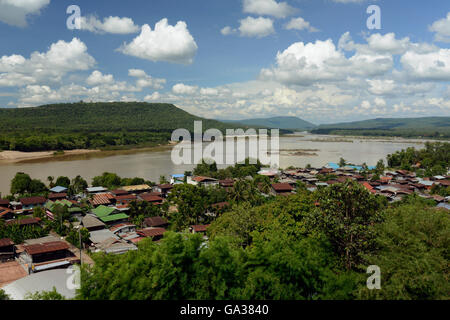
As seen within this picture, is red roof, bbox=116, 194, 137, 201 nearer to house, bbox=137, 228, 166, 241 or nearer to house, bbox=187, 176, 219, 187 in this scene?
house, bbox=187, 176, 219, 187

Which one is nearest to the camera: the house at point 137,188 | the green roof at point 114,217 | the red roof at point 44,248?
the red roof at point 44,248

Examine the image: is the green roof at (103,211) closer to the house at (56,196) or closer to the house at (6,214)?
the house at (6,214)

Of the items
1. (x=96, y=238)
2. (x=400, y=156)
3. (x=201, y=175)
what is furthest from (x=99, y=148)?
(x=400, y=156)

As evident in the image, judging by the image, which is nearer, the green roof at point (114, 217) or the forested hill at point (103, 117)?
the green roof at point (114, 217)

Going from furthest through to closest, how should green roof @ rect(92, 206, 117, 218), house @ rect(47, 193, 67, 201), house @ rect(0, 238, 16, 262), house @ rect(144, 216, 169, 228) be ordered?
house @ rect(47, 193, 67, 201), green roof @ rect(92, 206, 117, 218), house @ rect(144, 216, 169, 228), house @ rect(0, 238, 16, 262)

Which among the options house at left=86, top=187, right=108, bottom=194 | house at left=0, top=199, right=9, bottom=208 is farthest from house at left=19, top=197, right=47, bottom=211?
house at left=86, top=187, right=108, bottom=194

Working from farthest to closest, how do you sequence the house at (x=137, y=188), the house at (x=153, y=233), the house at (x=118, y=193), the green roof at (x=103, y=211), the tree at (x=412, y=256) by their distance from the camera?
the house at (x=137, y=188), the house at (x=118, y=193), the green roof at (x=103, y=211), the house at (x=153, y=233), the tree at (x=412, y=256)

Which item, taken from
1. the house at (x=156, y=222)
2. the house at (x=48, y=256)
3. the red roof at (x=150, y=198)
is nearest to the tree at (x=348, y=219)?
the house at (x=48, y=256)

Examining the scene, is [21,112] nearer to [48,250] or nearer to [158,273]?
[48,250]
